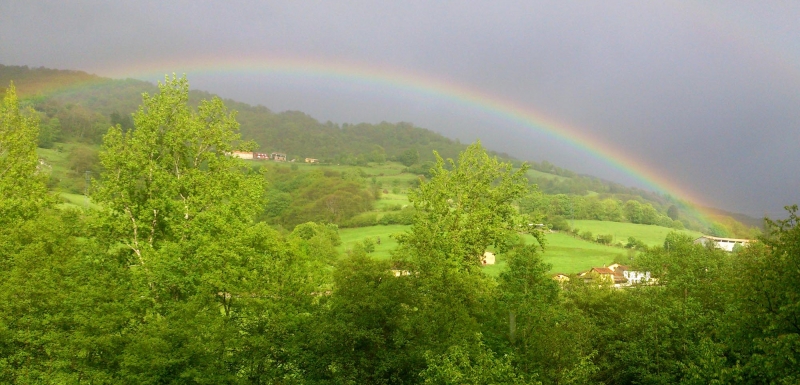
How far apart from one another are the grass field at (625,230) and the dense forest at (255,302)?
307 ft

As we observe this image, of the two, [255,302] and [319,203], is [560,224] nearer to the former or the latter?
[319,203]

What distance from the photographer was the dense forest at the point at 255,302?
16.3 metres

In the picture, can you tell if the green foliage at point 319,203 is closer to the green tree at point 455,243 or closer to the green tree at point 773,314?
the green tree at point 455,243

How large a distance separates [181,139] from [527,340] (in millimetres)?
17641

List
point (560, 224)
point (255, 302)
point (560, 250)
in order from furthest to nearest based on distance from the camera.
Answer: point (560, 224) < point (560, 250) < point (255, 302)

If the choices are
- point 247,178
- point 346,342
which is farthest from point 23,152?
point 346,342

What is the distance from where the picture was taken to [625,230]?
4803 inches

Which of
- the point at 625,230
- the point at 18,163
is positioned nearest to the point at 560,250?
the point at 625,230

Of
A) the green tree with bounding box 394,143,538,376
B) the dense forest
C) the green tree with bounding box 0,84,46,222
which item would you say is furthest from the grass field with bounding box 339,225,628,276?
the dense forest

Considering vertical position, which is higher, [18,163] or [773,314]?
[773,314]

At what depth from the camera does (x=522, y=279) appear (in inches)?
947

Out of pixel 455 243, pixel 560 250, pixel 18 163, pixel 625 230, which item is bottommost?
pixel 560 250

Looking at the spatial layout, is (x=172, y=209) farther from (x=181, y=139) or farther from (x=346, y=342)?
(x=346, y=342)

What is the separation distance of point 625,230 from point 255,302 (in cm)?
11880
